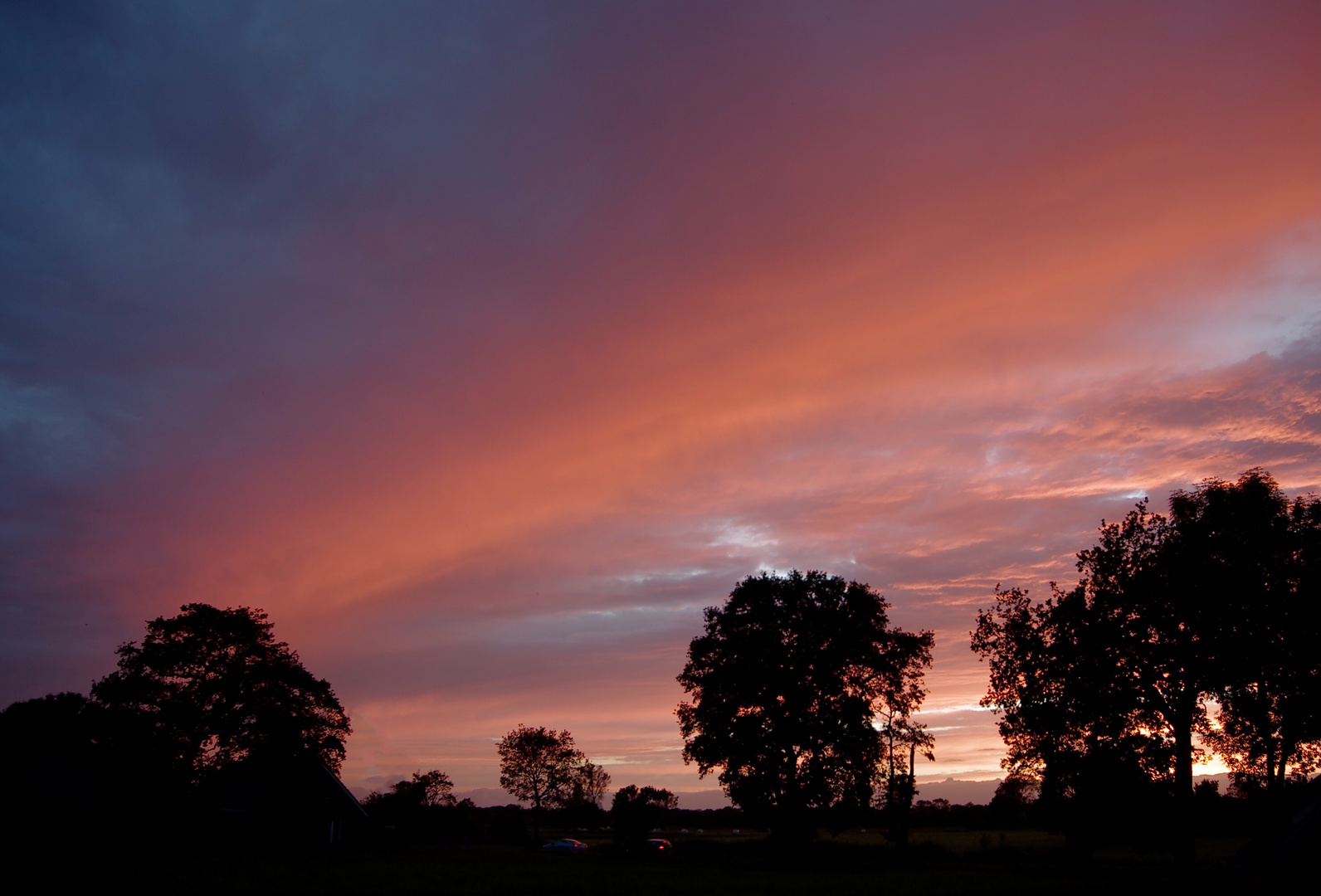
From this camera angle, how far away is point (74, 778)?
57.9m

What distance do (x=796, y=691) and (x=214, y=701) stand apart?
4552 cm

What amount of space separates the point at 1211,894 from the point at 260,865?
4713cm

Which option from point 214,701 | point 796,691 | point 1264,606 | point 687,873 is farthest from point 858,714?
point 214,701

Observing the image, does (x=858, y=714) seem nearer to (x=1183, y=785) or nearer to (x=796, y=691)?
(x=796, y=691)

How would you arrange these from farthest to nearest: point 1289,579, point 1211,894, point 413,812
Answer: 1. point 413,812
2. point 1289,579
3. point 1211,894

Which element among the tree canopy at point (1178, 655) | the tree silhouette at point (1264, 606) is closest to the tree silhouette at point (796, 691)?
the tree canopy at point (1178, 655)

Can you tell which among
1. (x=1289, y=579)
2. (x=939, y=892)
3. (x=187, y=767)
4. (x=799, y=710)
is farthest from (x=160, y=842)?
(x=1289, y=579)

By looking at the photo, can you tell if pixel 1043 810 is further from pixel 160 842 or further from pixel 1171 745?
pixel 160 842

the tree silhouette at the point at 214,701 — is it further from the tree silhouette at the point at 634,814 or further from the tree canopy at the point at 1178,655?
the tree canopy at the point at 1178,655

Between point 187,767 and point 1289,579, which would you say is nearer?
point 1289,579

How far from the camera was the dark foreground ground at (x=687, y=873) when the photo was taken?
30672 millimetres

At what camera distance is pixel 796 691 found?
55.7 metres

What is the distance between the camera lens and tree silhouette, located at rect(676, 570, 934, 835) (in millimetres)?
54750

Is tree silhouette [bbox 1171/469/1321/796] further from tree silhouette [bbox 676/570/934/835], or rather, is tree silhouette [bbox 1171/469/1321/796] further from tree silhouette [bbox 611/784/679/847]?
tree silhouette [bbox 611/784/679/847]
